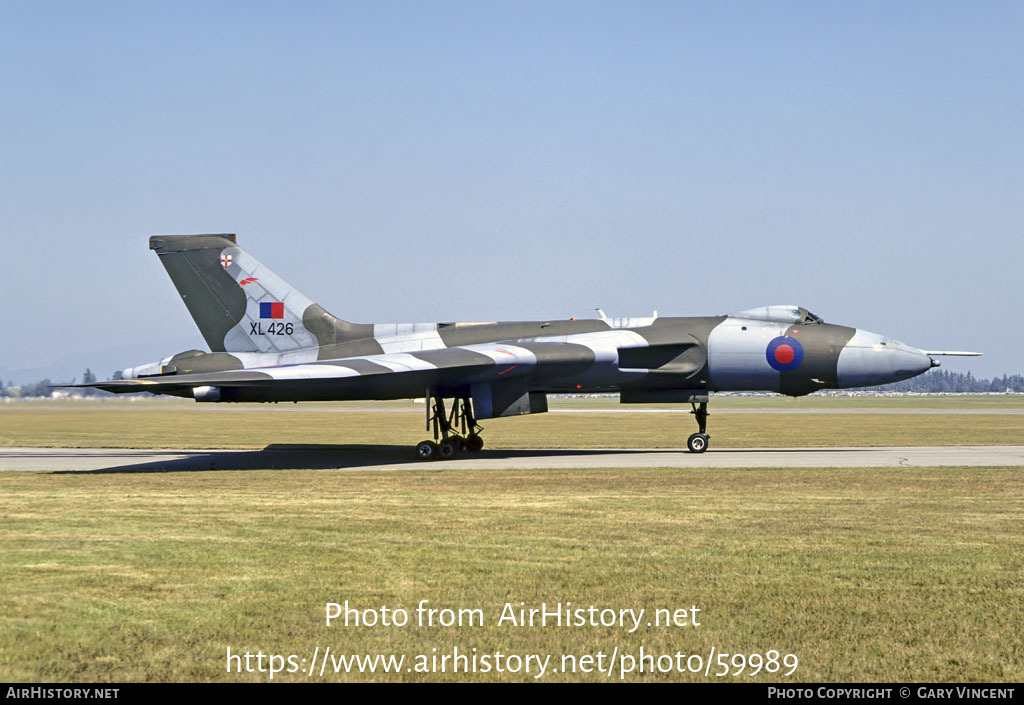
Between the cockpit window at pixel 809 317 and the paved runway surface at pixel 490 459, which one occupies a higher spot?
the cockpit window at pixel 809 317

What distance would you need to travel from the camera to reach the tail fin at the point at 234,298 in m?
24.4

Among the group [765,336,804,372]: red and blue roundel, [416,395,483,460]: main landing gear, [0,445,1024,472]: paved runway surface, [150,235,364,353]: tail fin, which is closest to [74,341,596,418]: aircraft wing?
[416,395,483,460]: main landing gear

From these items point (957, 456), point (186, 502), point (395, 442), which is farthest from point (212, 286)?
point (957, 456)

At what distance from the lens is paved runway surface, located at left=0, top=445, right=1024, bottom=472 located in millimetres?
20141

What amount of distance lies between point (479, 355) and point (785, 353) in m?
7.48

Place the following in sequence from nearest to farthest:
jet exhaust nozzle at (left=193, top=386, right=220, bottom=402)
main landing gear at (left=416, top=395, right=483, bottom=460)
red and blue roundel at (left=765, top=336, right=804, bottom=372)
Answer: jet exhaust nozzle at (left=193, top=386, right=220, bottom=402)
main landing gear at (left=416, top=395, right=483, bottom=460)
red and blue roundel at (left=765, top=336, right=804, bottom=372)

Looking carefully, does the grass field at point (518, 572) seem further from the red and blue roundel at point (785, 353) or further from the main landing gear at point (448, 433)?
the red and blue roundel at point (785, 353)

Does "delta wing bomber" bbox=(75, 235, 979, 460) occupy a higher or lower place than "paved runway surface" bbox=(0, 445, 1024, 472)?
higher

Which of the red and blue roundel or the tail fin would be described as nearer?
the red and blue roundel

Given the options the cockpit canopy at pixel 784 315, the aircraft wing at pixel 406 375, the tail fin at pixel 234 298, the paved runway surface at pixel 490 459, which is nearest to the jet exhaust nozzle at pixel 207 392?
the aircraft wing at pixel 406 375

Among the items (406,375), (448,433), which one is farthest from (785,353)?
(406,375)

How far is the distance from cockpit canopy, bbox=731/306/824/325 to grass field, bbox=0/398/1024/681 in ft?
23.9

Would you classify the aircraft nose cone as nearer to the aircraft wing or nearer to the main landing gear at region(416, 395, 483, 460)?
the aircraft wing

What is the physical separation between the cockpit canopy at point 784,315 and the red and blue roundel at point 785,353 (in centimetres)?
56
